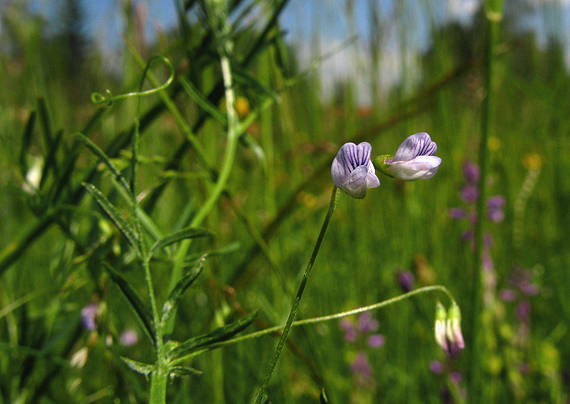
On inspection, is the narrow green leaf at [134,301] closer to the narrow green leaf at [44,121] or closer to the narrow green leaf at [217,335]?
the narrow green leaf at [217,335]

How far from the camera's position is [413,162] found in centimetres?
27

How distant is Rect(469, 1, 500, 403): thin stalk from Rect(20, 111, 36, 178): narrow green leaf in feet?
1.43

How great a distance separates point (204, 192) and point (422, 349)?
0.61 m

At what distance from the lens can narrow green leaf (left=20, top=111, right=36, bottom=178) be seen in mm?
499

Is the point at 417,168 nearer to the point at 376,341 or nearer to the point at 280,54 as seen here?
the point at 280,54

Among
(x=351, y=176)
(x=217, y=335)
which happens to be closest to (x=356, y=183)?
(x=351, y=176)

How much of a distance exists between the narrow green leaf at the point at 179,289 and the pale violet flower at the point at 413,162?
0.42 feet

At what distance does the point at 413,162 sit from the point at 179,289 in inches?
6.3

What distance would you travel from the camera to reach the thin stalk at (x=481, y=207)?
45 cm

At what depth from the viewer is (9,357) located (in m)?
0.60

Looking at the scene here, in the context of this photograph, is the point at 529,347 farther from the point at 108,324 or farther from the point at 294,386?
the point at 108,324

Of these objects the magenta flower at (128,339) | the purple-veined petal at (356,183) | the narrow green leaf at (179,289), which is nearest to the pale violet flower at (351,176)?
the purple-veined petal at (356,183)

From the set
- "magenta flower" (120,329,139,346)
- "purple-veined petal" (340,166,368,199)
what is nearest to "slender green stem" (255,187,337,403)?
"purple-veined petal" (340,166,368,199)

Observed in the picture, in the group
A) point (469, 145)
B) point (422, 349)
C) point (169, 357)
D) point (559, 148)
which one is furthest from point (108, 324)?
point (469, 145)
